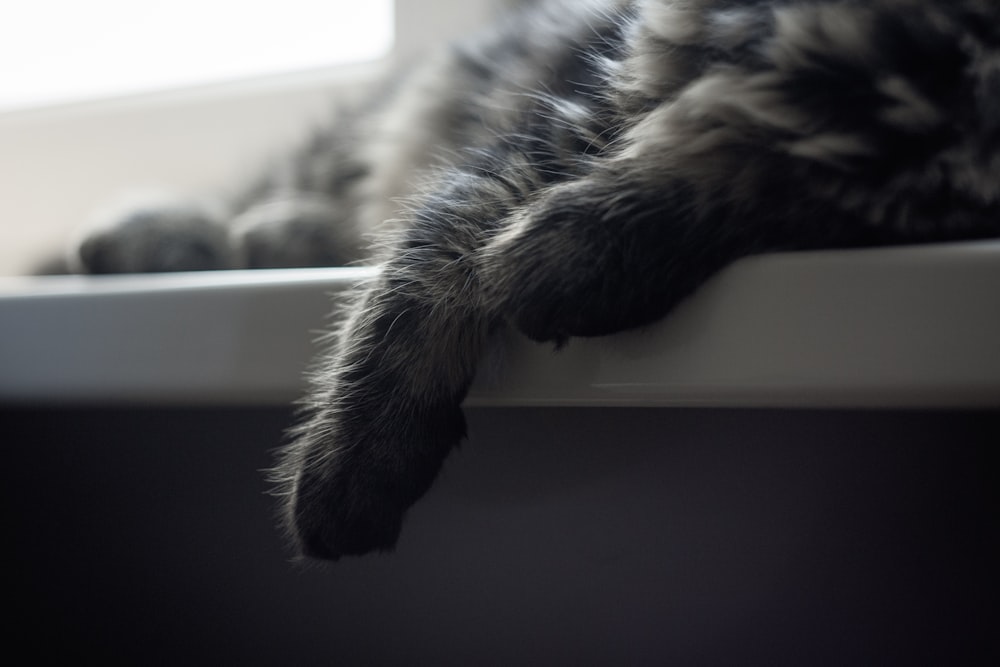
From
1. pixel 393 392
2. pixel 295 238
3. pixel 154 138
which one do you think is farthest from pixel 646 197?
pixel 154 138

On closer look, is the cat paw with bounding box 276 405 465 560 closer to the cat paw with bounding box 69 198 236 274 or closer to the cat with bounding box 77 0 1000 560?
the cat with bounding box 77 0 1000 560

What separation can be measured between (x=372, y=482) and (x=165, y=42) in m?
1.53

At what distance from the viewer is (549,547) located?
60 centimetres

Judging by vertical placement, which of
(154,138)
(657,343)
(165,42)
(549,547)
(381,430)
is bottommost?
(154,138)

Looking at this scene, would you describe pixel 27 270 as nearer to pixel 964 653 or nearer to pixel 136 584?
pixel 136 584

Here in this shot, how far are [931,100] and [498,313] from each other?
0.26 m

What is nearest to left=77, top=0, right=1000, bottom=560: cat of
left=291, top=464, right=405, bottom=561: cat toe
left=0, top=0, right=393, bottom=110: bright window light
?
left=291, top=464, right=405, bottom=561: cat toe

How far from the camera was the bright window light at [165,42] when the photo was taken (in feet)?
5.24

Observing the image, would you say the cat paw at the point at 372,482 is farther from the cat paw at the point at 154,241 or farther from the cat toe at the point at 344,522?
the cat paw at the point at 154,241

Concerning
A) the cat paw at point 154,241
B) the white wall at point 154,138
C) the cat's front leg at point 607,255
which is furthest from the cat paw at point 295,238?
the cat's front leg at point 607,255

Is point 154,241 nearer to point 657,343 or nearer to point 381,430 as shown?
point 381,430

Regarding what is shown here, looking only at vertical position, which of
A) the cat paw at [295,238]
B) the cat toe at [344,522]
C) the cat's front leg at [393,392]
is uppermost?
the cat's front leg at [393,392]

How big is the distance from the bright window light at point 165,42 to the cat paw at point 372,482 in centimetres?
117

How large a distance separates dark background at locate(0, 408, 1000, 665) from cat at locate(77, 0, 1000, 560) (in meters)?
0.10
